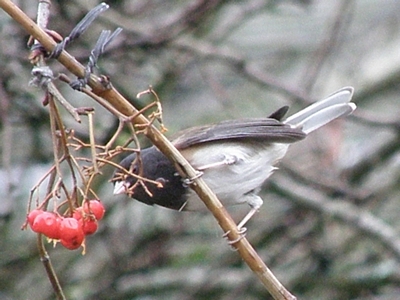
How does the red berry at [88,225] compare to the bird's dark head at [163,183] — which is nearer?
the red berry at [88,225]

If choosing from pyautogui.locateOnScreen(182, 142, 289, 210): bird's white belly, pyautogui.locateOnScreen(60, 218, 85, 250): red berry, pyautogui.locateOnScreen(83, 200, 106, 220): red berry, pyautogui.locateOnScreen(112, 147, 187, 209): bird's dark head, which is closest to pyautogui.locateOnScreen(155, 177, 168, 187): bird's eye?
pyautogui.locateOnScreen(112, 147, 187, 209): bird's dark head

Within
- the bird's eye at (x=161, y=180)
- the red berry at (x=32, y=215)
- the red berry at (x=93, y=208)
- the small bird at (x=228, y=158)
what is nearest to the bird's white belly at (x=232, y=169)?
the small bird at (x=228, y=158)

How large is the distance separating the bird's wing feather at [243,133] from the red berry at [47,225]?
0.97 meters

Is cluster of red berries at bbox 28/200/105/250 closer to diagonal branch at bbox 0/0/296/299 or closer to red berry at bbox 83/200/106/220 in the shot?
red berry at bbox 83/200/106/220

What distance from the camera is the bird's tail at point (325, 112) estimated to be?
3184 millimetres

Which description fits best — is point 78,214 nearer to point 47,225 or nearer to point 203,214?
point 47,225

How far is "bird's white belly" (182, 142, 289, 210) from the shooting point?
2938 millimetres

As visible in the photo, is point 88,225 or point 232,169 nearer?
point 88,225

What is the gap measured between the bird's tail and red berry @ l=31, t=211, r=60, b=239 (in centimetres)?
146

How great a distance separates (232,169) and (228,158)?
0.14 feet

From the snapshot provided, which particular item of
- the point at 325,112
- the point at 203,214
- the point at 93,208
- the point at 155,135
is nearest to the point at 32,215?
the point at 93,208

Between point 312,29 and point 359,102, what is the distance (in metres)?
1.99

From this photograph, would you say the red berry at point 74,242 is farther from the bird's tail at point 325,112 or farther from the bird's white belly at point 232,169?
the bird's tail at point 325,112

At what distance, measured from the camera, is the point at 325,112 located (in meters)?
3.24
